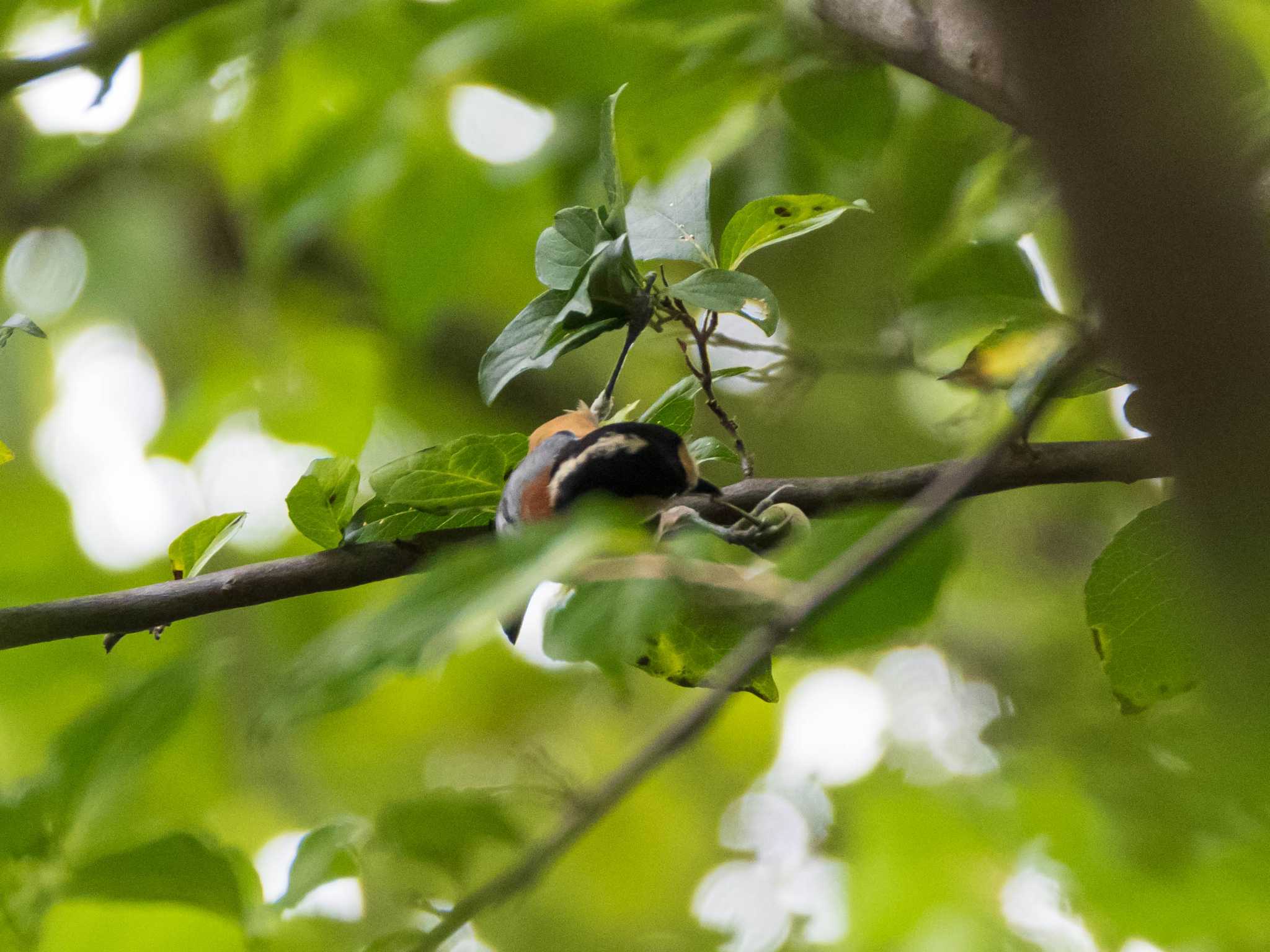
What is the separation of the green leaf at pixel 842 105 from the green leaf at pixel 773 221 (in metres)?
0.22

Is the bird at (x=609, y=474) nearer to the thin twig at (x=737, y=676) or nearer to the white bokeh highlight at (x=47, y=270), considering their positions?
the thin twig at (x=737, y=676)

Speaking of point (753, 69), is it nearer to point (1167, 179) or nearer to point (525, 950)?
point (1167, 179)

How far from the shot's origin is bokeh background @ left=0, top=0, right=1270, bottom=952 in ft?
2.52

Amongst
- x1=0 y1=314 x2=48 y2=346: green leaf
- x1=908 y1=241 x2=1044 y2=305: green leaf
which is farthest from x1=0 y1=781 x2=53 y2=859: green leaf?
x1=908 y1=241 x2=1044 y2=305: green leaf

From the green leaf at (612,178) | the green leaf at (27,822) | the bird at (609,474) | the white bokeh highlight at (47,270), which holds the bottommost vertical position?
the white bokeh highlight at (47,270)

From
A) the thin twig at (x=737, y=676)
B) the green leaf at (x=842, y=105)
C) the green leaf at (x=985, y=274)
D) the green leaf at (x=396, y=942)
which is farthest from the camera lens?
the green leaf at (x=842, y=105)

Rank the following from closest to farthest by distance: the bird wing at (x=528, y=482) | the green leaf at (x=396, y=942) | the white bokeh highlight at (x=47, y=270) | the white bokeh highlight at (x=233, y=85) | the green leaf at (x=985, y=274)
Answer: the green leaf at (x=396, y=942), the bird wing at (x=528, y=482), the green leaf at (x=985, y=274), the white bokeh highlight at (x=233, y=85), the white bokeh highlight at (x=47, y=270)

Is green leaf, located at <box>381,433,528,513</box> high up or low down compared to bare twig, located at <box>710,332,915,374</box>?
up

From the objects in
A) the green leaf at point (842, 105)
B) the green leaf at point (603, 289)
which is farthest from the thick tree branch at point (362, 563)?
the green leaf at point (842, 105)

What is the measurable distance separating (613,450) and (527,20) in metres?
0.60

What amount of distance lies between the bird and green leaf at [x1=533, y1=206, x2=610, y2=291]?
0.10 m

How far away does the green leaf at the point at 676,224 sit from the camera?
628mm

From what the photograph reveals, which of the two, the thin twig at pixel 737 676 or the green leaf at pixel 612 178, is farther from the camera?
the green leaf at pixel 612 178

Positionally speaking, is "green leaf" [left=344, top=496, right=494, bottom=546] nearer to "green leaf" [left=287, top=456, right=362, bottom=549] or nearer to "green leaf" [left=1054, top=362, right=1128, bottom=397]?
"green leaf" [left=287, top=456, right=362, bottom=549]
